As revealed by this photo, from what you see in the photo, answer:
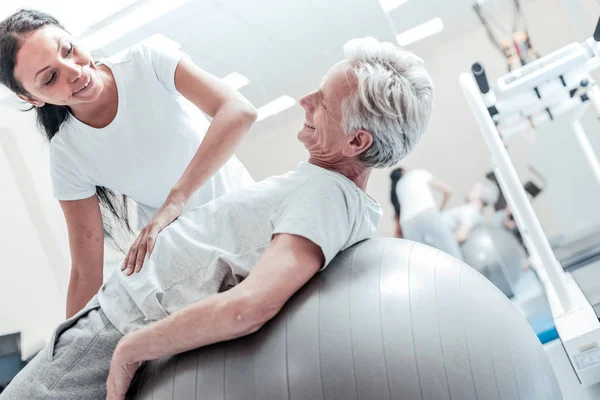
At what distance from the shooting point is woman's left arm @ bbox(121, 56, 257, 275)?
105cm

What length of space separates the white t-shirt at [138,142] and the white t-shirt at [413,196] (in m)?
2.36

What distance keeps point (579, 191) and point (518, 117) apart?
75.0 inches

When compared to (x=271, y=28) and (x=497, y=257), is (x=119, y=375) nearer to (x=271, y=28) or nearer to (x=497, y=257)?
(x=497, y=257)

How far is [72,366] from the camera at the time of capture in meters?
0.92

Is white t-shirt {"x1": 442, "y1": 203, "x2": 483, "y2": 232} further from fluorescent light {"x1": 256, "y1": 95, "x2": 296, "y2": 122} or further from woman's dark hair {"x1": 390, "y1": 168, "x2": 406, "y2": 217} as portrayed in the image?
fluorescent light {"x1": 256, "y1": 95, "x2": 296, "y2": 122}

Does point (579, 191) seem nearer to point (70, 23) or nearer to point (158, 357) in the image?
point (70, 23)

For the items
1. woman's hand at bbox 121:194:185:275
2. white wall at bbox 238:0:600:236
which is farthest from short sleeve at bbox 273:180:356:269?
white wall at bbox 238:0:600:236

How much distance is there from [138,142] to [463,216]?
3.03 m

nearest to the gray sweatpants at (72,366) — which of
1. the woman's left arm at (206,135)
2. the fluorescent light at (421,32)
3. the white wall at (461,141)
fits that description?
the woman's left arm at (206,135)

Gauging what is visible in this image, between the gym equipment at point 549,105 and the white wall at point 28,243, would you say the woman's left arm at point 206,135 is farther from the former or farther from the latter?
the white wall at point 28,243

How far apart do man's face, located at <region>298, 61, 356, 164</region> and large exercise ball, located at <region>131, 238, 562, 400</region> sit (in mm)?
218

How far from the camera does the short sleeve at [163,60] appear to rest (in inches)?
49.2

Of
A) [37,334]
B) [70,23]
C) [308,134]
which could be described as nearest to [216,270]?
[308,134]

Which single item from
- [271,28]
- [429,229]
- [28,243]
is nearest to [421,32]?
[271,28]
